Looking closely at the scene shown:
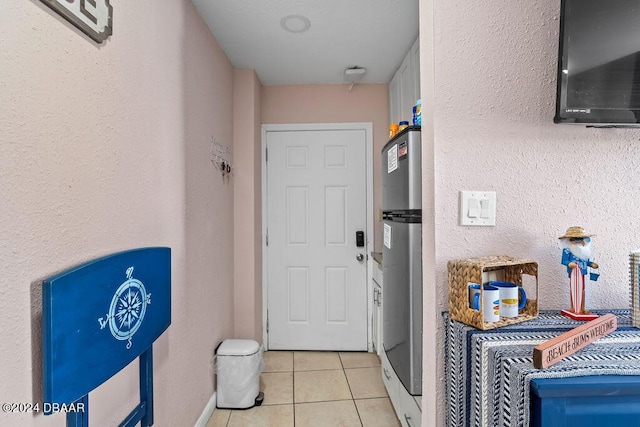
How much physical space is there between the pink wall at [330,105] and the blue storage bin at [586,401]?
2.33 m

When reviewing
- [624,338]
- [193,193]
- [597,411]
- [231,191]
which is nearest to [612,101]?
[624,338]

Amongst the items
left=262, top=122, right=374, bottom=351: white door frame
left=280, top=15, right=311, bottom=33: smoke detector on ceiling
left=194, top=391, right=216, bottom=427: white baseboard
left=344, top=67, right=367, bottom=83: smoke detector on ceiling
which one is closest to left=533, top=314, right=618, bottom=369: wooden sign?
left=194, top=391, right=216, bottom=427: white baseboard

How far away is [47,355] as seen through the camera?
2.49ft

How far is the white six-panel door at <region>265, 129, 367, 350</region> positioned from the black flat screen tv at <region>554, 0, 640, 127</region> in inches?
79.8

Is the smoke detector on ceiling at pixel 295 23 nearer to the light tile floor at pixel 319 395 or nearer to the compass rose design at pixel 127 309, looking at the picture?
the compass rose design at pixel 127 309

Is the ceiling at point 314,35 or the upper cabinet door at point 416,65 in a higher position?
the ceiling at point 314,35

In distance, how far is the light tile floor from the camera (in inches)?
79.1

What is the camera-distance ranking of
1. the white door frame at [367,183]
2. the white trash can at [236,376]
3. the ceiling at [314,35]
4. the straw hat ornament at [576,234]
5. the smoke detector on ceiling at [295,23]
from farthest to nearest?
1. the white door frame at [367,183]
2. the white trash can at [236,376]
3. the smoke detector on ceiling at [295,23]
4. the ceiling at [314,35]
5. the straw hat ornament at [576,234]

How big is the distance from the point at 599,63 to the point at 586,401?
994 millimetres

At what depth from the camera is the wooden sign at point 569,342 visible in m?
0.68

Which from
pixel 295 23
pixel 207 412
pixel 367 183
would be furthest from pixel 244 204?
pixel 207 412

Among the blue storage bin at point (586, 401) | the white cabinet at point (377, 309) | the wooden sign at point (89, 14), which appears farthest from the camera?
the white cabinet at point (377, 309)

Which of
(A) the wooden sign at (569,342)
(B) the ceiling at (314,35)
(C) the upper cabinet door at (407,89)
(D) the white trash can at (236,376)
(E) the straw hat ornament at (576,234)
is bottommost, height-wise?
(D) the white trash can at (236,376)

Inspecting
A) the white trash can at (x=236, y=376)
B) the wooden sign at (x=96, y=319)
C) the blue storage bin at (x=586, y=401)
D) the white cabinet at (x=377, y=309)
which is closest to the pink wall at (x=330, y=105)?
the white cabinet at (x=377, y=309)
